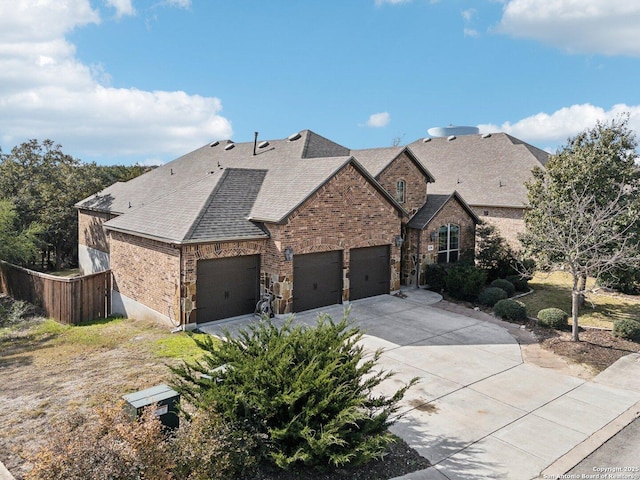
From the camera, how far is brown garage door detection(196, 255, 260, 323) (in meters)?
14.8

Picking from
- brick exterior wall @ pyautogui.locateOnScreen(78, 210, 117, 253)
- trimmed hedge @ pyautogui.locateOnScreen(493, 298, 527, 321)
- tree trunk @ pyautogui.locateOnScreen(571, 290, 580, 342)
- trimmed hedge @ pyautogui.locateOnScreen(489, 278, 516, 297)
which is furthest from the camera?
brick exterior wall @ pyautogui.locateOnScreen(78, 210, 117, 253)

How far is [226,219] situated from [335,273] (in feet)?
15.2

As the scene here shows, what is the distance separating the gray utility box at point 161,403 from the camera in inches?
273

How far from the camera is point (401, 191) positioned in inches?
848

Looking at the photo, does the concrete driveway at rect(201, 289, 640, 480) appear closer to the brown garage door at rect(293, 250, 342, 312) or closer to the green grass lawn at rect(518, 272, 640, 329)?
the brown garage door at rect(293, 250, 342, 312)

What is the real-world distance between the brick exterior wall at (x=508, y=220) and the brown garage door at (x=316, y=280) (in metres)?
14.0

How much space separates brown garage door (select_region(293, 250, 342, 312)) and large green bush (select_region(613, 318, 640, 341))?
9.25 m

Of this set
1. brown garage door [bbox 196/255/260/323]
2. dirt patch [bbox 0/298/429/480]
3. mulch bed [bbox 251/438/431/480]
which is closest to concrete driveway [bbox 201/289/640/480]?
mulch bed [bbox 251/438/431/480]

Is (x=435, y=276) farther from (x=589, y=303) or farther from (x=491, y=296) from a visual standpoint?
(x=589, y=303)

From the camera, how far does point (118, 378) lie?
1062cm

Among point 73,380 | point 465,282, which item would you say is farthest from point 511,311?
point 73,380

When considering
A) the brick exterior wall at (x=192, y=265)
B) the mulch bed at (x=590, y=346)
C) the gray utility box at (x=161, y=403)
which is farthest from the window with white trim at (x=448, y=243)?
the gray utility box at (x=161, y=403)

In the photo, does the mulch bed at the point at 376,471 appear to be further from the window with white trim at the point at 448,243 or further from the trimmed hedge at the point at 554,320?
the window with white trim at the point at 448,243

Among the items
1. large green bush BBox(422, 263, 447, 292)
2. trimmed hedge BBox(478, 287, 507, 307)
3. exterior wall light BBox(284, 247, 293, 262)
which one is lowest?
trimmed hedge BBox(478, 287, 507, 307)
